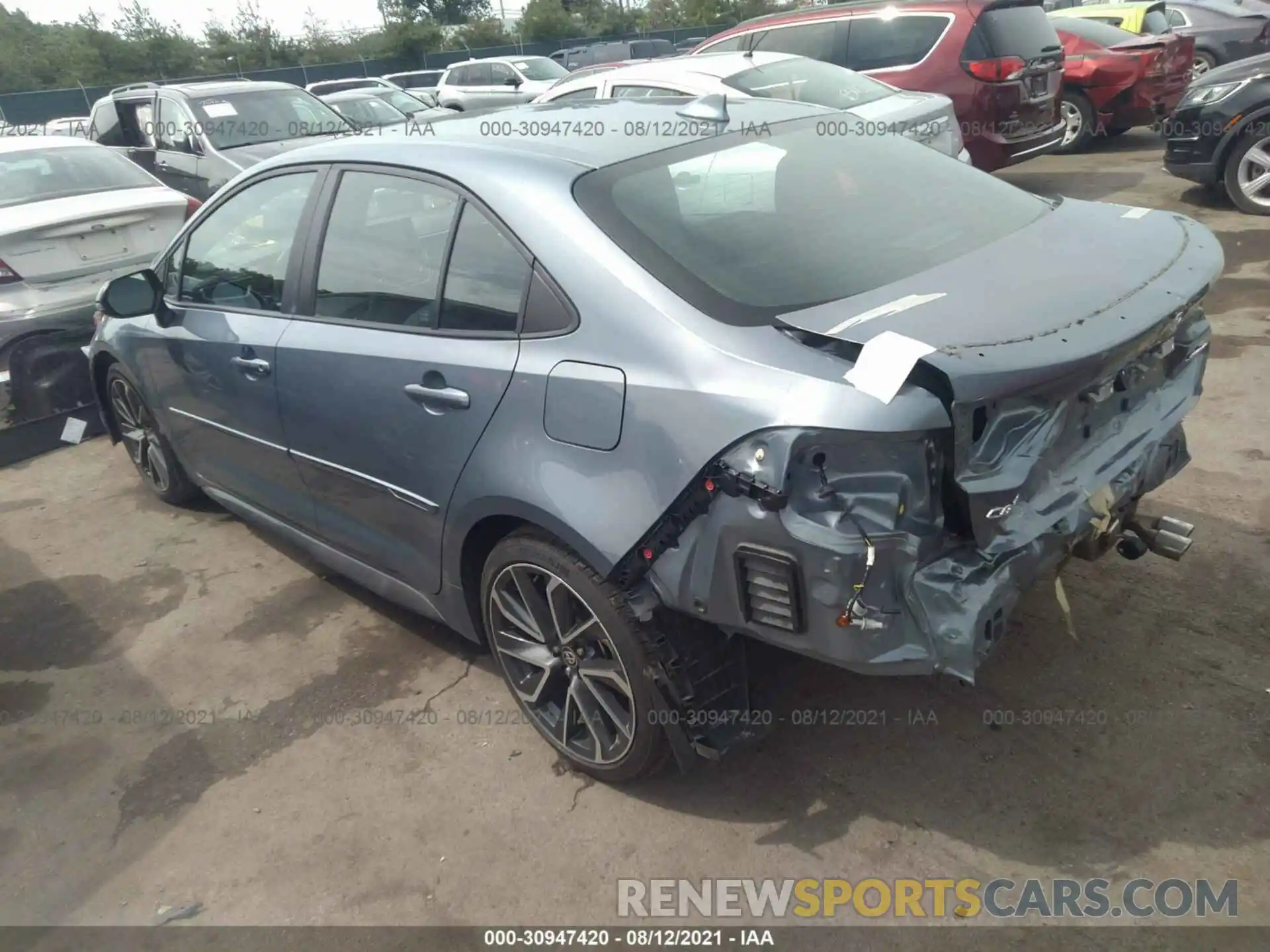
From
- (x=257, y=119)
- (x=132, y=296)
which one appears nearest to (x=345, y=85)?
(x=257, y=119)

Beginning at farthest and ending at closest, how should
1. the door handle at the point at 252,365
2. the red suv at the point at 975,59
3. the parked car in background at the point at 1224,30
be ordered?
the parked car in background at the point at 1224,30, the red suv at the point at 975,59, the door handle at the point at 252,365

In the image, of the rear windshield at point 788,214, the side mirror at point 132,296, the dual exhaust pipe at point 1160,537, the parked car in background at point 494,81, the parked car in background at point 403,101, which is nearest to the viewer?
the rear windshield at point 788,214

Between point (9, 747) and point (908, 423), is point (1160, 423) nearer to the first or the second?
point (908, 423)

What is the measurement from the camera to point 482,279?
271 centimetres

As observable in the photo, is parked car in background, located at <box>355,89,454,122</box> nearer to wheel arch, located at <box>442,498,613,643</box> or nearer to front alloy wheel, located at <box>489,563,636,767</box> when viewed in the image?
wheel arch, located at <box>442,498,613,643</box>

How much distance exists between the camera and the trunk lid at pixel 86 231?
567 centimetres

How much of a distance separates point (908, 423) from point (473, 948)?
165 cm

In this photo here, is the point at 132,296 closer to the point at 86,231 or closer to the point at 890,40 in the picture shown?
the point at 86,231

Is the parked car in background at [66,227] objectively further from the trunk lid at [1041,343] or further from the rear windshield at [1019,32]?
the rear windshield at [1019,32]

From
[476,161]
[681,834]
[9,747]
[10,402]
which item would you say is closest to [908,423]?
[681,834]

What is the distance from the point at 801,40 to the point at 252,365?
750cm

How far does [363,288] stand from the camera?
3.09m

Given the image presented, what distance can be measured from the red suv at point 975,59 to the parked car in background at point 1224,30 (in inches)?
217

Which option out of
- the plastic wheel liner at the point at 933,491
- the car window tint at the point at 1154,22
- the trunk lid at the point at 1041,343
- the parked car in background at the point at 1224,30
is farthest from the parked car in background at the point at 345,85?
the plastic wheel liner at the point at 933,491
